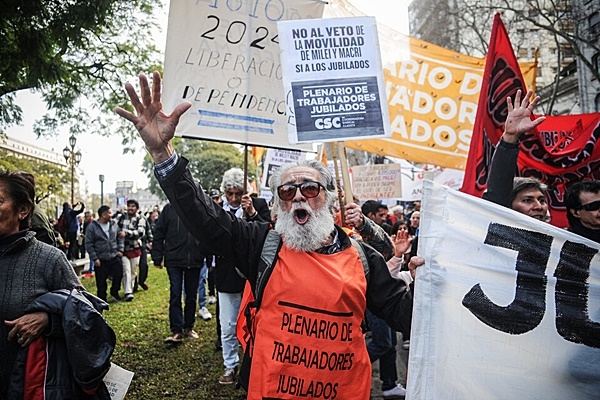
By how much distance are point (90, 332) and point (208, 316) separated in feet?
20.2

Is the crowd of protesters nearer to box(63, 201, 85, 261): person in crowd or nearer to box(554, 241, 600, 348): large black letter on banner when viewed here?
box(554, 241, 600, 348): large black letter on banner

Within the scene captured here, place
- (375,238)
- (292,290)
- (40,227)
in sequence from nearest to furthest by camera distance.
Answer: (292,290), (40,227), (375,238)

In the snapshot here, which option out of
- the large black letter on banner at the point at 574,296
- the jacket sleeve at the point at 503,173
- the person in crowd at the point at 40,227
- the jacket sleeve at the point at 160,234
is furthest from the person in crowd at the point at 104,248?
the large black letter on banner at the point at 574,296

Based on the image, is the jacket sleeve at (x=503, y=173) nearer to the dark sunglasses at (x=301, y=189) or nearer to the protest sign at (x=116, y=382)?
the dark sunglasses at (x=301, y=189)

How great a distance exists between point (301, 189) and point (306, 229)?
234 millimetres

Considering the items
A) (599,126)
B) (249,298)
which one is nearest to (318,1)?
(599,126)

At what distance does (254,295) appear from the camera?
2.56 m

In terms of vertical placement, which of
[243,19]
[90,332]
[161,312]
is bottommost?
[161,312]

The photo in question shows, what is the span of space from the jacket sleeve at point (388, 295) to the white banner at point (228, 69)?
1.74 metres

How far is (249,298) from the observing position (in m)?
2.60

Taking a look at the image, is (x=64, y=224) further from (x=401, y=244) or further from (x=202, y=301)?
(x=401, y=244)

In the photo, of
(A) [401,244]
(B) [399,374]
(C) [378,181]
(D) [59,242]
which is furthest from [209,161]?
(A) [401,244]

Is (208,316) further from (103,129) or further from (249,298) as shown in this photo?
(103,129)

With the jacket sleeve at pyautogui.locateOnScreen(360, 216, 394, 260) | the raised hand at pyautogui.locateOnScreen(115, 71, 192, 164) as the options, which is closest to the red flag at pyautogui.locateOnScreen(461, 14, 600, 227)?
the jacket sleeve at pyautogui.locateOnScreen(360, 216, 394, 260)
